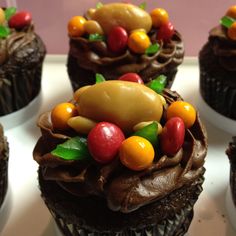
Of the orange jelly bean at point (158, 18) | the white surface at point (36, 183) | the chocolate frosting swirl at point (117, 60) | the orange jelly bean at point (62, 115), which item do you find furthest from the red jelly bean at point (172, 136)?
the orange jelly bean at point (158, 18)

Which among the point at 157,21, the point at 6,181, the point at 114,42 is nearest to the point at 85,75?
the point at 114,42

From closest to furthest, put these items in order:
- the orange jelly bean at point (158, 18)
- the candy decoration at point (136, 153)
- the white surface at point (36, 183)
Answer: the candy decoration at point (136, 153)
the white surface at point (36, 183)
the orange jelly bean at point (158, 18)

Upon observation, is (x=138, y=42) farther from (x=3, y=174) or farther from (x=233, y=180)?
(x=3, y=174)

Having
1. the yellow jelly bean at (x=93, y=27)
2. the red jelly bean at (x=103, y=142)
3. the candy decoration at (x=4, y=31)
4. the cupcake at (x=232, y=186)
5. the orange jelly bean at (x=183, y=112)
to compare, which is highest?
the orange jelly bean at (x=183, y=112)

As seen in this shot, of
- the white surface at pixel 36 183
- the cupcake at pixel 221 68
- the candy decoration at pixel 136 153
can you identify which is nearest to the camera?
the candy decoration at pixel 136 153

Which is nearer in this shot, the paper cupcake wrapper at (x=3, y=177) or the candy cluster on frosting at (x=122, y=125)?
the candy cluster on frosting at (x=122, y=125)

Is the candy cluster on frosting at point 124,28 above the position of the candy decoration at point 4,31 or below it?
above

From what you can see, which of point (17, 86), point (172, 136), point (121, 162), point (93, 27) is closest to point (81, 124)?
point (121, 162)

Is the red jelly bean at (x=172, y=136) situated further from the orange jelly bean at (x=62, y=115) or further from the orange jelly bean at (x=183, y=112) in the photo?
the orange jelly bean at (x=62, y=115)
